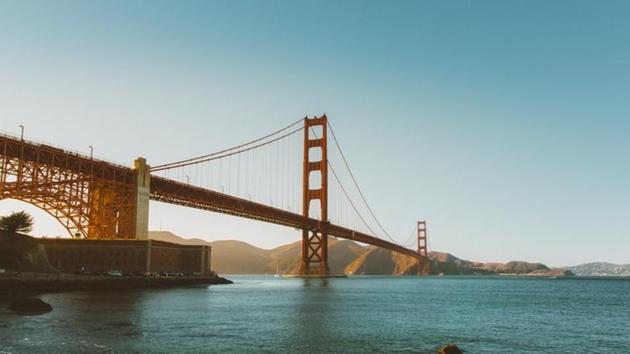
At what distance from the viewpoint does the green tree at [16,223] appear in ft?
185

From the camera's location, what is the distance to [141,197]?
263 feet

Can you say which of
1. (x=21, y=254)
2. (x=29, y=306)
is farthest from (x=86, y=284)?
(x=29, y=306)

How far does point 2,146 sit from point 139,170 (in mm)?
19555

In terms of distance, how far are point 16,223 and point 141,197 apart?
23.9 meters

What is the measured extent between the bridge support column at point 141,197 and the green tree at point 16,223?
20.7 metres

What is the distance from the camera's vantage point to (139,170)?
264 ft

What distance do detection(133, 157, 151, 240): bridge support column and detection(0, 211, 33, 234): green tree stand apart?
20699 millimetres

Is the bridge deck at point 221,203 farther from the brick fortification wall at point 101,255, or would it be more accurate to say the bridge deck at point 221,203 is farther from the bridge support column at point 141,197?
the brick fortification wall at point 101,255

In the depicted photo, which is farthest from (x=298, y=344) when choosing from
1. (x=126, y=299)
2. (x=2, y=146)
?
(x=2, y=146)

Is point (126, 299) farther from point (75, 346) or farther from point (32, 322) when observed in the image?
point (75, 346)

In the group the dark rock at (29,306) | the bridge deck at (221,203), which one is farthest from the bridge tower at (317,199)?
the dark rock at (29,306)

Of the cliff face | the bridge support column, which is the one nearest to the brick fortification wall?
the bridge support column

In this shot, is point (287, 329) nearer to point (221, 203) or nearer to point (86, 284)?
point (86, 284)

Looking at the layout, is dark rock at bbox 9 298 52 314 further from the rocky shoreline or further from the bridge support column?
the bridge support column
